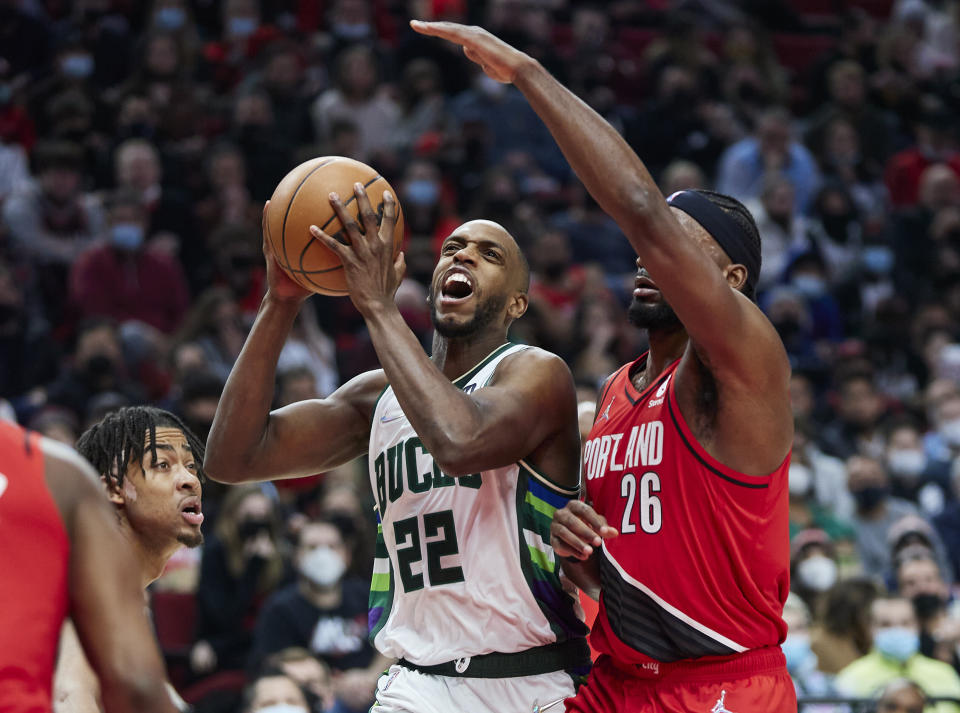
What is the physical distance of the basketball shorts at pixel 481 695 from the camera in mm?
4102

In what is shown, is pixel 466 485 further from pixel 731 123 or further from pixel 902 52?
pixel 902 52

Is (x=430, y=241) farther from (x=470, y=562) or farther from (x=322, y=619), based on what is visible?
(x=470, y=562)

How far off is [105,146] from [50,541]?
975 centimetres

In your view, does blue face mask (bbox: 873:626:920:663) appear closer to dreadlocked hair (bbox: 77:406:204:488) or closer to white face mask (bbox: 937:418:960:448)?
white face mask (bbox: 937:418:960:448)

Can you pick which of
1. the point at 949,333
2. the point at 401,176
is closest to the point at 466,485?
the point at 401,176

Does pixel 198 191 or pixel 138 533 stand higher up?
pixel 138 533

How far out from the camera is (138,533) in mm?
3924

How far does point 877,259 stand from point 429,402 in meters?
10.3

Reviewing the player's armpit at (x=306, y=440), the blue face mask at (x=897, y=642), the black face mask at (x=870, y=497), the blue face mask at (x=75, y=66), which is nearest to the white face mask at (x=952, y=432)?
the black face mask at (x=870, y=497)

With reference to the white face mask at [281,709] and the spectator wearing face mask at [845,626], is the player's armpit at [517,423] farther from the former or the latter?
the spectator wearing face mask at [845,626]

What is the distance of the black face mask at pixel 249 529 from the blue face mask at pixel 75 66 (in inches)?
233

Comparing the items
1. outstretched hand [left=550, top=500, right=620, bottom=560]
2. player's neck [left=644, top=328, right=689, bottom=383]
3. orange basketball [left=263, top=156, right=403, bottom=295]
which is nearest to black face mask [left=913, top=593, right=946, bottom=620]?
player's neck [left=644, top=328, right=689, bottom=383]

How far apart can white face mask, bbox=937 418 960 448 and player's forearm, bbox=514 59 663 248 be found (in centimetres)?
796

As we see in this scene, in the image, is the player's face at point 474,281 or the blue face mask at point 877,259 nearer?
the player's face at point 474,281
